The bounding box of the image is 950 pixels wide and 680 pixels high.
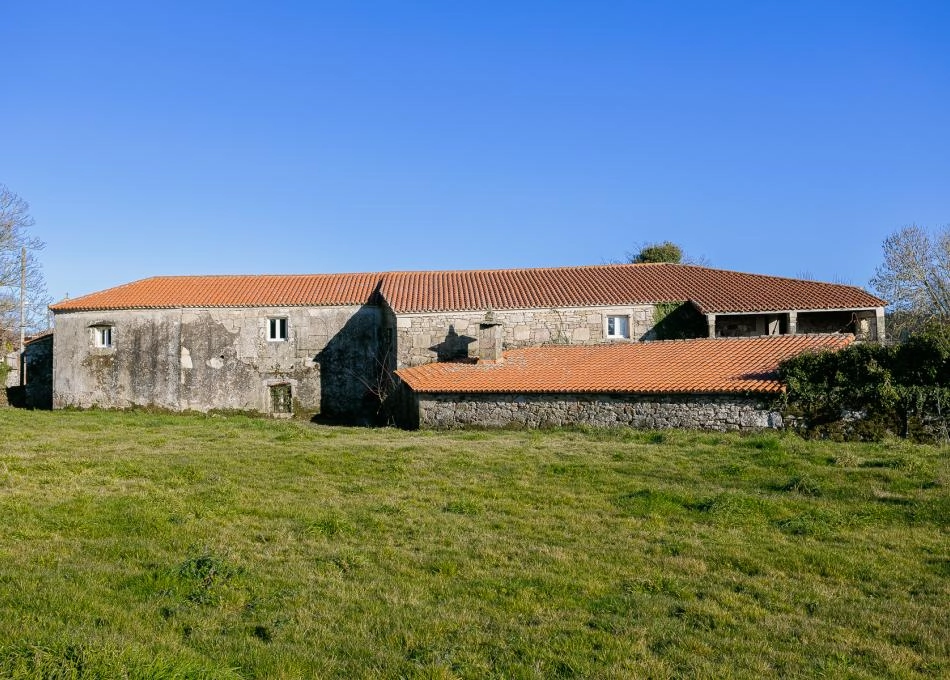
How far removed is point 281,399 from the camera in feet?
89.6

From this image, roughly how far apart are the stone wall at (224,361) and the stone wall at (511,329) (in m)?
2.65

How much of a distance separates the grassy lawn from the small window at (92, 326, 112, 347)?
14942 mm

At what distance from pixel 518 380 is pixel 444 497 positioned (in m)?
9.62

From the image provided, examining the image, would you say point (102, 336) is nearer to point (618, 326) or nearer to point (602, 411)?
point (618, 326)

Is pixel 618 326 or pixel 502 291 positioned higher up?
pixel 502 291

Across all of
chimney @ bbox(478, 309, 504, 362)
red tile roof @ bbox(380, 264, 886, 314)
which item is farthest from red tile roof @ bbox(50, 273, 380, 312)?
chimney @ bbox(478, 309, 504, 362)

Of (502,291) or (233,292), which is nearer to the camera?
(502,291)

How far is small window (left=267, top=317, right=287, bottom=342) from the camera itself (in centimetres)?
2764

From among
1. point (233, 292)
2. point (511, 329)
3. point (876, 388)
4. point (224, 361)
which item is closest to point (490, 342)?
point (511, 329)

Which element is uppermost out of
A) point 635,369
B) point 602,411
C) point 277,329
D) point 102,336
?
point 277,329

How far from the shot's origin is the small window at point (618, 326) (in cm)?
2608

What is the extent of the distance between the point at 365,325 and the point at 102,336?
31.7 ft

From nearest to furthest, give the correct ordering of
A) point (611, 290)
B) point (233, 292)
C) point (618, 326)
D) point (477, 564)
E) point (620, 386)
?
point (477, 564), point (620, 386), point (618, 326), point (611, 290), point (233, 292)

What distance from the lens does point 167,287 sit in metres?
29.6
